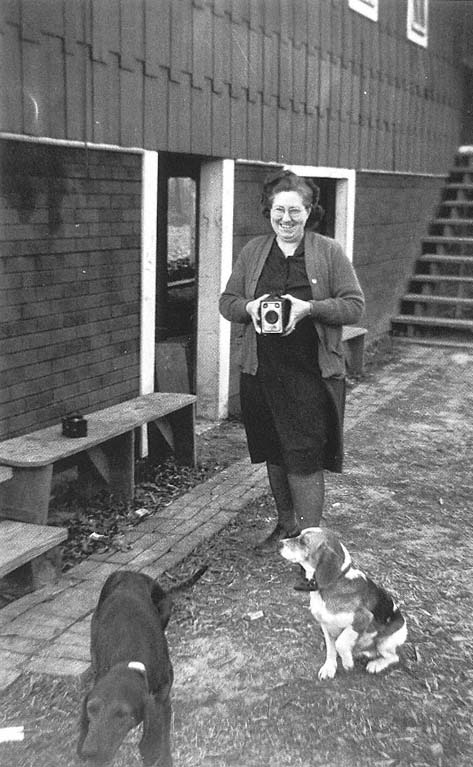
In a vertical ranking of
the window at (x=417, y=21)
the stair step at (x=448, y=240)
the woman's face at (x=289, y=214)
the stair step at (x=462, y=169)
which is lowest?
the stair step at (x=448, y=240)

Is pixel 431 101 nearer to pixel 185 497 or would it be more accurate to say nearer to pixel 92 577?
pixel 185 497

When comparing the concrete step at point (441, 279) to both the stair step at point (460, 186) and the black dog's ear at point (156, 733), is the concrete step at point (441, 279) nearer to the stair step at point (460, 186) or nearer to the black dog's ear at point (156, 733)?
the stair step at point (460, 186)

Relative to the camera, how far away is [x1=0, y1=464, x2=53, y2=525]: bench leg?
185 inches

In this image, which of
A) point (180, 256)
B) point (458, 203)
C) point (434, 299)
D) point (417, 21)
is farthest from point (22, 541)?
point (458, 203)

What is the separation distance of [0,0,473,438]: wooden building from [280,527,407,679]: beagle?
2.21 metres

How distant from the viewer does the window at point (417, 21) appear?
12.2 metres

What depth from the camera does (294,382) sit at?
15.0 ft

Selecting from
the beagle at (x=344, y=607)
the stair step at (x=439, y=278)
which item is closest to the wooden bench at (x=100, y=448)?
the beagle at (x=344, y=607)

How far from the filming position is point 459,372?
10.4 meters

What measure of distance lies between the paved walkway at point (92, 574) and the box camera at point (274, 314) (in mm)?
1319

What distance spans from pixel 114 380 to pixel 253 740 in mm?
3459

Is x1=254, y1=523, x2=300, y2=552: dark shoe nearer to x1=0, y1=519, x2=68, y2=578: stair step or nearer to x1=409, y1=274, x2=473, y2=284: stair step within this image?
x1=0, y1=519, x2=68, y2=578: stair step

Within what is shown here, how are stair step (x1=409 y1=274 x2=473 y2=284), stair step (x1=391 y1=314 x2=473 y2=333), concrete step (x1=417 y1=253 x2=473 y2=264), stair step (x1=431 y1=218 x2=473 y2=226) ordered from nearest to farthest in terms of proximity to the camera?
stair step (x1=391 y1=314 x2=473 y2=333), stair step (x1=409 y1=274 x2=473 y2=284), concrete step (x1=417 y1=253 x2=473 y2=264), stair step (x1=431 y1=218 x2=473 y2=226)

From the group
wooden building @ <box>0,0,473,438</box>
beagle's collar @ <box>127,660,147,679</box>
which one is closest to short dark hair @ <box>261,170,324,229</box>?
wooden building @ <box>0,0,473,438</box>
